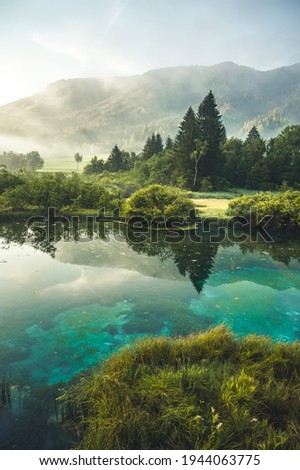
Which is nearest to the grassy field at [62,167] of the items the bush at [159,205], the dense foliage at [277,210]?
the bush at [159,205]

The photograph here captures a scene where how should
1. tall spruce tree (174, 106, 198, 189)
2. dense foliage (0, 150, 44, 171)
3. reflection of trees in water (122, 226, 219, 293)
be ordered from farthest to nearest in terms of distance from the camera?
dense foliage (0, 150, 44, 171), tall spruce tree (174, 106, 198, 189), reflection of trees in water (122, 226, 219, 293)

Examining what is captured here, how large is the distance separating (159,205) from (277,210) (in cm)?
893

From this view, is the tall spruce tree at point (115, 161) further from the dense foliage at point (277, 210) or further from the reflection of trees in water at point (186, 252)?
the reflection of trees in water at point (186, 252)

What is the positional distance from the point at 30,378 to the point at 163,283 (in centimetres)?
641

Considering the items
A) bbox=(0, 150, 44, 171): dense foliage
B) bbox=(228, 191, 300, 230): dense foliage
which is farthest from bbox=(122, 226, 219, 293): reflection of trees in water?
bbox=(0, 150, 44, 171): dense foliage

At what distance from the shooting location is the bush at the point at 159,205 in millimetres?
22953

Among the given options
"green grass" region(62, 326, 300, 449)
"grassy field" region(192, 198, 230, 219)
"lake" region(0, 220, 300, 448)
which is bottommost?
"lake" region(0, 220, 300, 448)

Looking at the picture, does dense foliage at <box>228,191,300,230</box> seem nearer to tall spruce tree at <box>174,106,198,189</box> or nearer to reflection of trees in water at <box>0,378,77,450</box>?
reflection of trees in water at <box>0,378,77,450</box>

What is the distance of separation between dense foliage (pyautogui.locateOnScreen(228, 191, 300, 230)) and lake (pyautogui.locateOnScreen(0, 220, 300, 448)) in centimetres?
546

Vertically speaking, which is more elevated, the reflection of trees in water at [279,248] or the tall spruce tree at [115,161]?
the tall spruce tree at [115,161]

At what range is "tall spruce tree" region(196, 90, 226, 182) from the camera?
46.3 meters

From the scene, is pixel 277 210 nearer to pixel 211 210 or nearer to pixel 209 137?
pixel 211 210

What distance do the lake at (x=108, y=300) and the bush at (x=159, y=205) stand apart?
491cm

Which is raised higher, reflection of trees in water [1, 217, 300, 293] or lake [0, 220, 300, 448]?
reflection of trees in water [1, 217, 300, 293]
